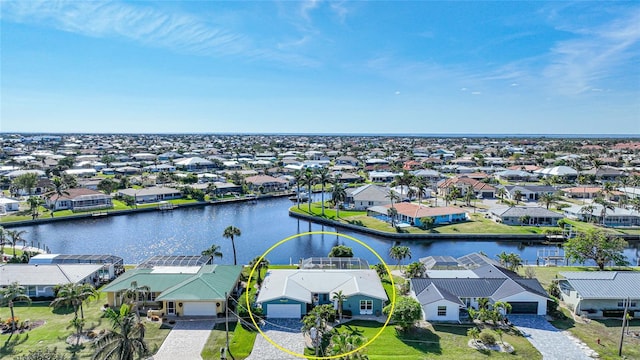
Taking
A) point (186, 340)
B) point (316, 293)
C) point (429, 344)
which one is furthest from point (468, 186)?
point (186, 340)

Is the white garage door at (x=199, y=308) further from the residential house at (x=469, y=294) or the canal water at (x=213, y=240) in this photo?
the residential house at (x=469, y=294)

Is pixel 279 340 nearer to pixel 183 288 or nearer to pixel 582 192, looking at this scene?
pixel 183 288

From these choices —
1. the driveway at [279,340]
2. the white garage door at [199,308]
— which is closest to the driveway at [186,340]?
the white garage door at [199,308]

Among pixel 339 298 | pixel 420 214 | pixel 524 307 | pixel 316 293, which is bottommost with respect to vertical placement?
pixel 524 307

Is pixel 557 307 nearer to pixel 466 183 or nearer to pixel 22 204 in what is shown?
pixel 466 183

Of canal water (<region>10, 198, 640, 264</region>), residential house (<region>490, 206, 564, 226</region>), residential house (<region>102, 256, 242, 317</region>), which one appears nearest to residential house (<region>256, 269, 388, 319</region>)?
residential house (<region>102, 256, 242, 317</region>)

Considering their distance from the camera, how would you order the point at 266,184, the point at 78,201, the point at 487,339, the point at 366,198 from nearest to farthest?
the point at 487,339 < the point at 78,201 < the point at 366,198 < the point at 266,184

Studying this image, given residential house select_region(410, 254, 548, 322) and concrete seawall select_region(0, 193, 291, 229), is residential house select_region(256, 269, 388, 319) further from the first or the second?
concrete seawall select_region(0, 193, 291, 229)

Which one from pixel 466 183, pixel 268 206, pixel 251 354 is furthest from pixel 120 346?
pixel 466 183
